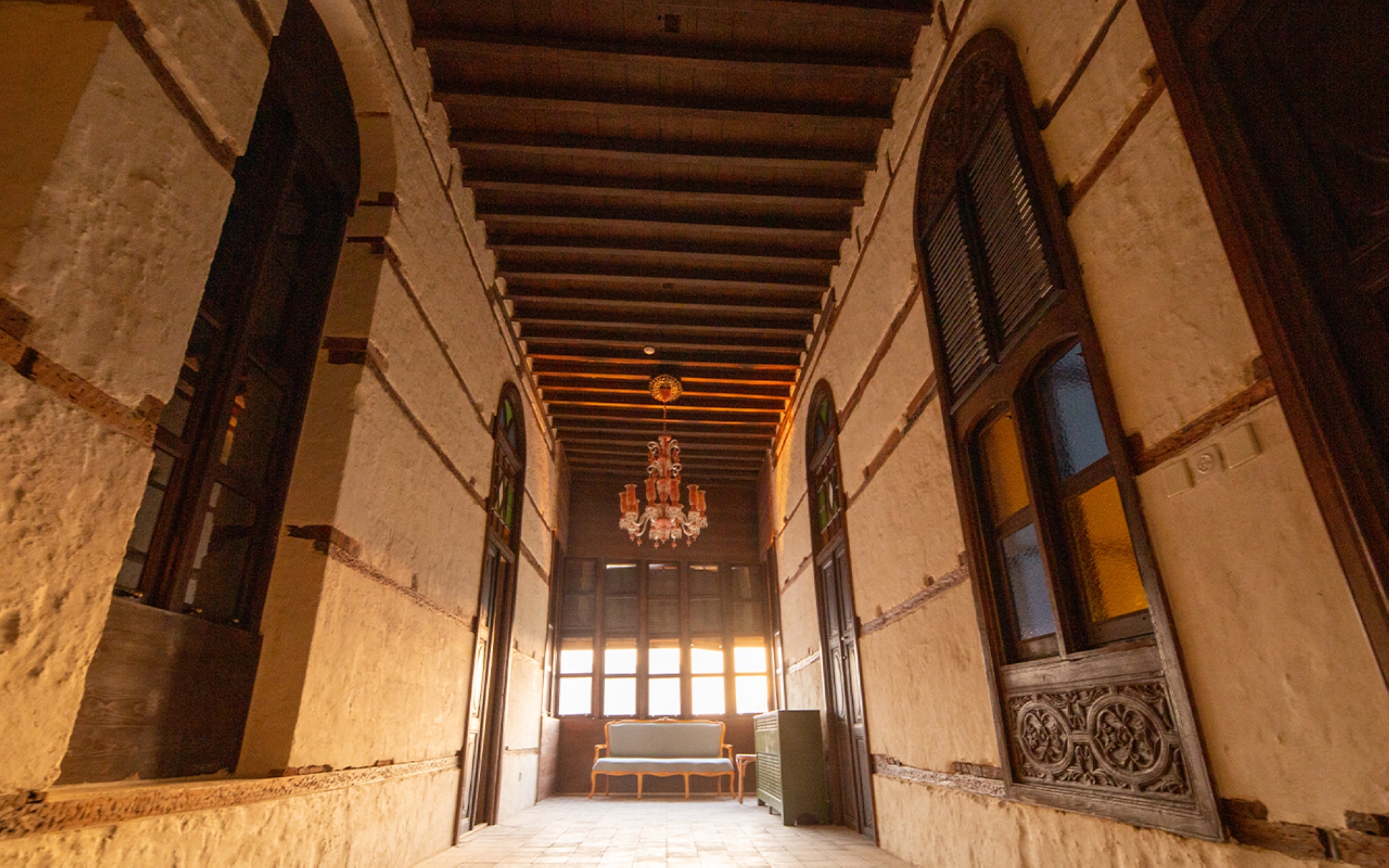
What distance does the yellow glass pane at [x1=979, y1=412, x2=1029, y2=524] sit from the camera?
2896 mm

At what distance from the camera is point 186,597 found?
234cm

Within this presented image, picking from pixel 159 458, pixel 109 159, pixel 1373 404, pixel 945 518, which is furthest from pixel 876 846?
pixel 109 159

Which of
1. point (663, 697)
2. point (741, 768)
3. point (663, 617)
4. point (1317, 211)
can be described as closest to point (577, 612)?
point (663, 617)

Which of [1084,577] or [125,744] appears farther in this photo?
[1084,577]

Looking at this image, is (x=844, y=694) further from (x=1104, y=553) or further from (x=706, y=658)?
(x=706, y=658)

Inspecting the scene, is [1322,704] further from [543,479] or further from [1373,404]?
[543,479]

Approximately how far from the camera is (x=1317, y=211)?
1633 mm

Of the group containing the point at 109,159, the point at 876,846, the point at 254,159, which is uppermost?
the point at 254,159

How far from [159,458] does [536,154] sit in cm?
344

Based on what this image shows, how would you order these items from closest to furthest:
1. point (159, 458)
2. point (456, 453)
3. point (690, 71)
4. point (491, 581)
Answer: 1. point (159, 458)
2. point (690, 71)
3. point (456, 453)
4. point (491, 581)

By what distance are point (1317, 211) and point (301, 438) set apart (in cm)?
351

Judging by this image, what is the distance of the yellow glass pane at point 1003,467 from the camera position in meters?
2.90

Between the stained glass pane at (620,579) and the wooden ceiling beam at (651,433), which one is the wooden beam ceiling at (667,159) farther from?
the stained glass pane at (620,579)

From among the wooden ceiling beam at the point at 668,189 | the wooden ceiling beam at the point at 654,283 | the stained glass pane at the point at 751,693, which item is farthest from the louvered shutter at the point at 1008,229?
the stained glass pane at the point at 751,693
